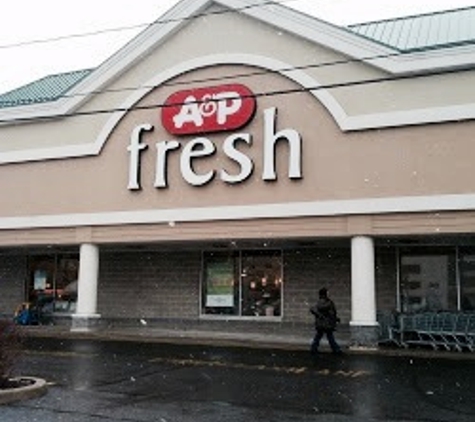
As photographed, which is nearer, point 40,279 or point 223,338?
point 223,338

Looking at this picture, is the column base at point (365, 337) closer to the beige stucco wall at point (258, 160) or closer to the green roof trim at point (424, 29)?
the beige stucco wall at point (258, 160)

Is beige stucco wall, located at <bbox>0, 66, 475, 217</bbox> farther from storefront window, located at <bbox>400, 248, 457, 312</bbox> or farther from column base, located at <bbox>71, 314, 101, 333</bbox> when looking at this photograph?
storefront window, located at <bbox>400, 248, 457, 312</bbox>

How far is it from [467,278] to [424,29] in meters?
8.83

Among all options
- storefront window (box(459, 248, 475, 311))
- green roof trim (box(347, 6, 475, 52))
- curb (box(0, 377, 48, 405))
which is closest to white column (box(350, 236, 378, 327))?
storefront window (box(459, 248, 475, 311))

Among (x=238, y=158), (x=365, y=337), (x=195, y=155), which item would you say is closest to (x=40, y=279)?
(x=195, y=155)

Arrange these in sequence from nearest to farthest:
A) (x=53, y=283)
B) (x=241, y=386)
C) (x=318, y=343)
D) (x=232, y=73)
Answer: (x=241, y=386), (x=318, y=343), (x=232, y=73), (x=53, y=283)

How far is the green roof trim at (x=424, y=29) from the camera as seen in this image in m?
20.8

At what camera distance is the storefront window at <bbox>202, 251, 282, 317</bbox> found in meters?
21.6

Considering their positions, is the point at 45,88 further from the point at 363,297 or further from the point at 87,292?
the point at 363,297

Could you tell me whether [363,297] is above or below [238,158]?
below

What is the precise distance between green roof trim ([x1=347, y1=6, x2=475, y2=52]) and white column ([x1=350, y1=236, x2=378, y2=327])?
6.41m

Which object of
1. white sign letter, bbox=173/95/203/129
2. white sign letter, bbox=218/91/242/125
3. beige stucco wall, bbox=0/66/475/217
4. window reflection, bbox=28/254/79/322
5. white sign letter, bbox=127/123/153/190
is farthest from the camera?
window reflection, bbox=28/254/79/322

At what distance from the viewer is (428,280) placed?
19.7 metres

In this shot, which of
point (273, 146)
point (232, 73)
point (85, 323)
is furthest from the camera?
point (85, 323)
